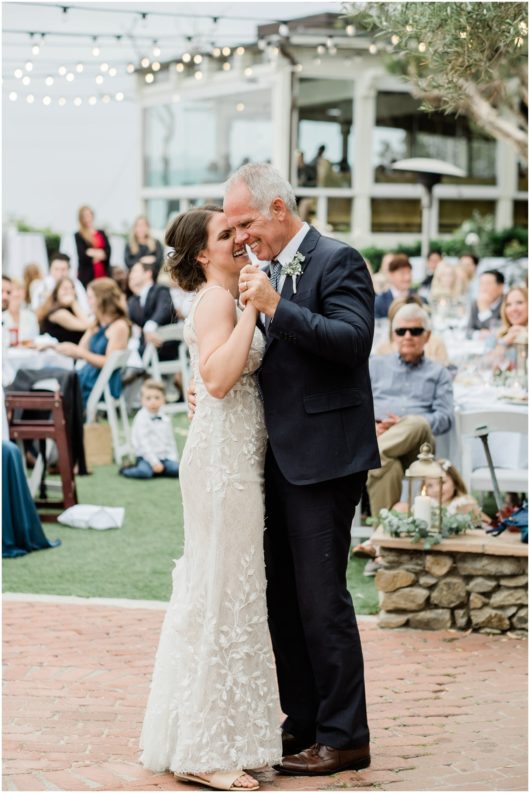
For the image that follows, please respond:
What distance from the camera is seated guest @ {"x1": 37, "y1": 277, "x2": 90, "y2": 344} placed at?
10.9 m

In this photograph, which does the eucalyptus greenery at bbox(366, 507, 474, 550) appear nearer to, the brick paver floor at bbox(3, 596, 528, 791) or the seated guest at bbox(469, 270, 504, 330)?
the brick paver floor at bbox(3, 596, 528, 791)

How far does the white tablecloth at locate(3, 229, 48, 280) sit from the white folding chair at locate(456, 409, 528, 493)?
11.2 metres

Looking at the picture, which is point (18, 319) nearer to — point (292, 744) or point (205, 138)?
point (292, 744)

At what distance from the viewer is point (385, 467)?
6703mm

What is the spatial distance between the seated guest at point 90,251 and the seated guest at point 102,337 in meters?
4.66

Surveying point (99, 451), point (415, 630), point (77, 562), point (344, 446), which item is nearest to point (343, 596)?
→ point (344, 446)

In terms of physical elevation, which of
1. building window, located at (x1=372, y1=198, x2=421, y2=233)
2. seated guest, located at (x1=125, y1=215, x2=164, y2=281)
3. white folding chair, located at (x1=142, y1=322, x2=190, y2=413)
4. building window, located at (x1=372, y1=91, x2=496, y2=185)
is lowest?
white folding chair, located at (x1=142, y1=322, x2=190, y2=413)

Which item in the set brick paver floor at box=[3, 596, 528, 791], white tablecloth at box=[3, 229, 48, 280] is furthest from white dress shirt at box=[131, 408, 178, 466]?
white tablecloth at box=[3, 229, 48, 280]

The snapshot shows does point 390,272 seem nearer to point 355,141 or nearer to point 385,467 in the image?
point 385,467

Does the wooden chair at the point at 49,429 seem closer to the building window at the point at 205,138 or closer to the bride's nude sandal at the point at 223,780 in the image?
the bride's nude sandal at the point at 223,780

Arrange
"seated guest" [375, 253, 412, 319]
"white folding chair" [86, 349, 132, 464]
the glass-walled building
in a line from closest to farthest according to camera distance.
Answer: "white folding chair" [86, 349, 132, 464]
"seated guest" [375, 253, 412, 319]
the glass-walled building

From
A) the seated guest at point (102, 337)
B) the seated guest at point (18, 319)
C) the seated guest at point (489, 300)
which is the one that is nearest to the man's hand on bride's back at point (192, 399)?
the seated guest at point (102, 337)

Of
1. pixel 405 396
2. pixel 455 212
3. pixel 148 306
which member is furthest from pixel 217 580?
pixel 455 212

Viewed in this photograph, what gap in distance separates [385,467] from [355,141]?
15.9 metres
